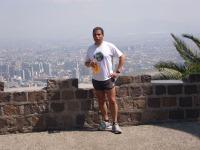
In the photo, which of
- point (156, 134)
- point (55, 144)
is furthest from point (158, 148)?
point (55, 144)

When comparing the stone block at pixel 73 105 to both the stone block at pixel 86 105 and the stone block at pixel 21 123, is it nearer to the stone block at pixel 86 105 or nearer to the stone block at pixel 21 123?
the stone block at pixel 86 105

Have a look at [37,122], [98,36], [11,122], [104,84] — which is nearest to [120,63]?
[104,84]

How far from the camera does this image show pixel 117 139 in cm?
693

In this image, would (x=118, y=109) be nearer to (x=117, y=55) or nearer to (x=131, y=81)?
(x=131, y=81)

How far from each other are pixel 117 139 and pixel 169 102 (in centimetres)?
156

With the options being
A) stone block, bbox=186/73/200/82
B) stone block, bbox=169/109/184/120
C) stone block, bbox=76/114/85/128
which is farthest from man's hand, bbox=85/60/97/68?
stone block, bbox=186/73/200/82

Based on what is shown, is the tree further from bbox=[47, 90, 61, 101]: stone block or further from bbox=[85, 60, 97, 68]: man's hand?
bbox=[47, 90, 61, 101]: stone block

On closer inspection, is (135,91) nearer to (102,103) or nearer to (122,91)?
(122,91)

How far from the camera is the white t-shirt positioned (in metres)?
7.20

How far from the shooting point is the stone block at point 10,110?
7445mm

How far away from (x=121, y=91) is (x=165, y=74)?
3.12 m

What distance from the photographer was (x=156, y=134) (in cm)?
717

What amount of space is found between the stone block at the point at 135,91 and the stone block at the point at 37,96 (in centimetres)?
156

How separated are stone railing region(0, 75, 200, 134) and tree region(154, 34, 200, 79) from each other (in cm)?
112
